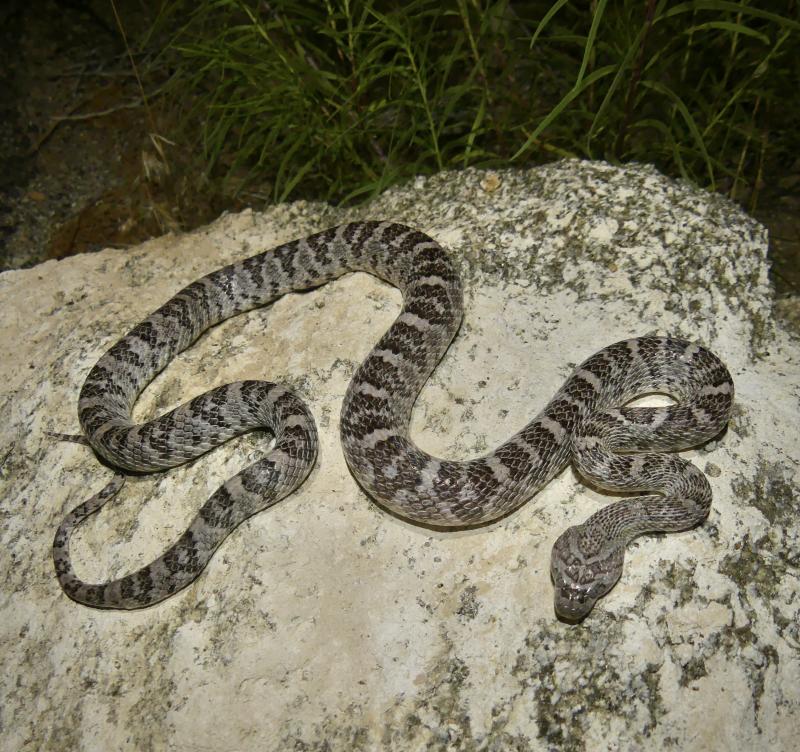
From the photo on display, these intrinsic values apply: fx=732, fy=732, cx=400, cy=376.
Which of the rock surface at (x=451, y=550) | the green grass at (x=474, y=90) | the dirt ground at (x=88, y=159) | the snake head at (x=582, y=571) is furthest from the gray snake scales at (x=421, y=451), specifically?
the dirt ground at (x=88, y=159)

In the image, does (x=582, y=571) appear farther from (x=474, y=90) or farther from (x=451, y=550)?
(x=474, y=90)

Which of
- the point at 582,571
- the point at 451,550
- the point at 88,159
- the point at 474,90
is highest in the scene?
the point at 474,90

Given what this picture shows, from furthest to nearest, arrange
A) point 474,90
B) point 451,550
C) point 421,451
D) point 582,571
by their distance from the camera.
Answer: point 474,90 → point 421,451 → point 451,550 → point 582,571

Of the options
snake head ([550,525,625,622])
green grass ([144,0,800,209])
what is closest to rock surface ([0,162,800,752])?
snake head ([550,525,625,622])

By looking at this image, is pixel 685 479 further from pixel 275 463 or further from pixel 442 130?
pixel 442 130

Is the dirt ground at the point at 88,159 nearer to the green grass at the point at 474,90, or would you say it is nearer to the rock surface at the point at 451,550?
the green grass at the point at 474,90

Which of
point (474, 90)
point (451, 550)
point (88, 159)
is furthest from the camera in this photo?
point (88, 159)

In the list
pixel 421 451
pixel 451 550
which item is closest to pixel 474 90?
pixel 421 451

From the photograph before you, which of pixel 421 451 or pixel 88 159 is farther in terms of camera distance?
pixel 88 159
